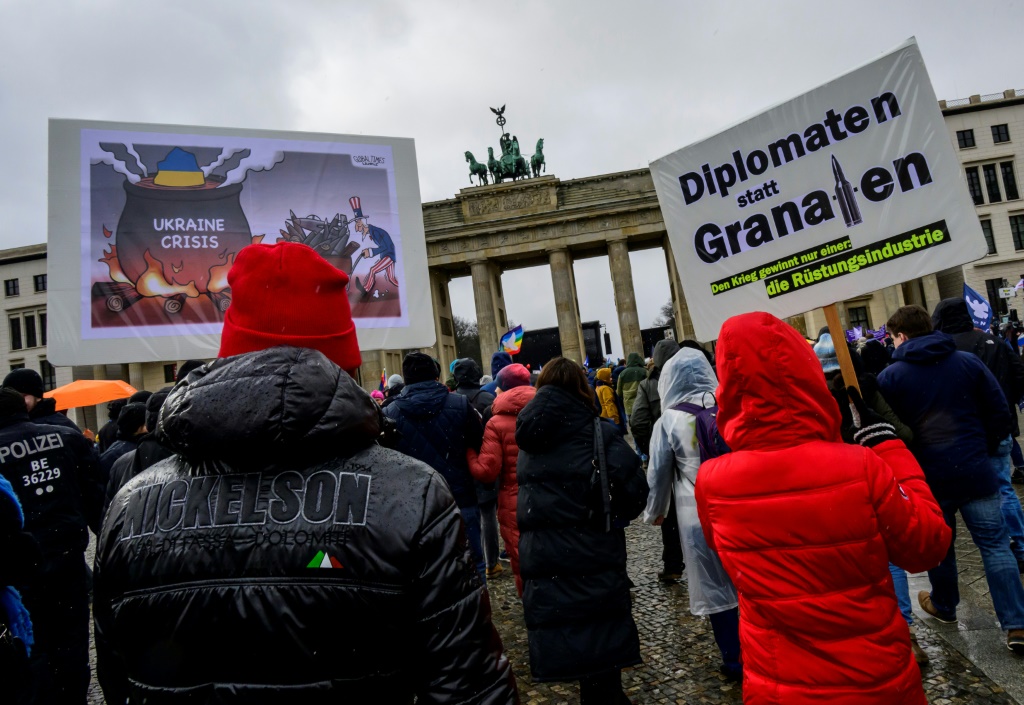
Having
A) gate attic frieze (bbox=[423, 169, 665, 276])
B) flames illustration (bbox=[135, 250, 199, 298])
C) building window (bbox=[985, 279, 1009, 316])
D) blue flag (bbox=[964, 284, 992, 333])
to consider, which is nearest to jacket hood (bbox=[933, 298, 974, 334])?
blue flag (bbox=[964, 284, 992, 333])

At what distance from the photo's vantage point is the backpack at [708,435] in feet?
11.3

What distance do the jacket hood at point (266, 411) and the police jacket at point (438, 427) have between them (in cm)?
355

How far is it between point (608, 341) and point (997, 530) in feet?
97.8

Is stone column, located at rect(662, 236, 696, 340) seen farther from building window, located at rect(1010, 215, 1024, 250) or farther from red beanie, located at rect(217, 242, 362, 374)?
red beanie, located at rect(217, 242, 362, 374)

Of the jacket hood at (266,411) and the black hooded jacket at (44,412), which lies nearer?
the jacket hood at (266,411)

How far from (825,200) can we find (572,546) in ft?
8.47

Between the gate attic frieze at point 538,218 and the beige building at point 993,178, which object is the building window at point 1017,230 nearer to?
the beige building at point 993,178

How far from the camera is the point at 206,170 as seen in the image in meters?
4.57

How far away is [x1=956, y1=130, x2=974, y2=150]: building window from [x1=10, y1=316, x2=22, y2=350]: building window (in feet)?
225

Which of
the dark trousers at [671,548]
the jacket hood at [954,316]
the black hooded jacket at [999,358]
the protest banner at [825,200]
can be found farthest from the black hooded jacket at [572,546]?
the black hooded jacket at [999,358]

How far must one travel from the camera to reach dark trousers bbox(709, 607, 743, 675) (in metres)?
3.52

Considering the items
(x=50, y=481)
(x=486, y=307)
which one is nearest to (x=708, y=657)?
(x=50, y=481)

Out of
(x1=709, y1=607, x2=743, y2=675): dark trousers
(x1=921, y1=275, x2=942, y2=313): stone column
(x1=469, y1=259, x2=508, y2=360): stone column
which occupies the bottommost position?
(x1=709, y1=607, x2=743, y2=675): dark trousers

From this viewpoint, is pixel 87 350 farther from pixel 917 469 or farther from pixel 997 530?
pixel 997 530
